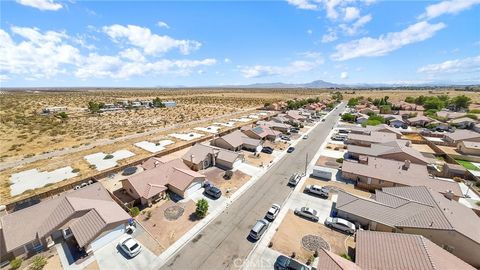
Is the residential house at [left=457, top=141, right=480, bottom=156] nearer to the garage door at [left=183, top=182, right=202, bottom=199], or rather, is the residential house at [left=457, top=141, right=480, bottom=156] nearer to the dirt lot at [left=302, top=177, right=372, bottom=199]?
the dirt lot at [left=302, top=177, right=372, bottom=199]

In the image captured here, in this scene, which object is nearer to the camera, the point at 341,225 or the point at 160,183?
the point at 341,225

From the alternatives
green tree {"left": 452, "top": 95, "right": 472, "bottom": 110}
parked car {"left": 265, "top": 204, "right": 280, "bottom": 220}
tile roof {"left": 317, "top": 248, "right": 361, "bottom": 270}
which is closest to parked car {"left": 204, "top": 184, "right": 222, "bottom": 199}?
parked car {"left": 265, "top": 204, "right": 280, "bottom": 220}

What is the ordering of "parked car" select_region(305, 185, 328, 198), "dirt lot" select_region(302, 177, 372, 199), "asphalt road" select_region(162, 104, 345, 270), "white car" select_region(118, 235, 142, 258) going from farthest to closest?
1. "dirt lot" select_region(302, 177, 372, 199)
2. "parked car" select_region(305, 185, 328, 198)
3. "white car" select_region(118, 235, 142, 258)
4. "asphalt road" select_region(162, 104, 345, 270)

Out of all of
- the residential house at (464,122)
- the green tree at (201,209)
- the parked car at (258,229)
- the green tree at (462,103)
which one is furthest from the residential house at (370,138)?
the green tree at (462,103)

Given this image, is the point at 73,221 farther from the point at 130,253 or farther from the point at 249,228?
the point at 249,228

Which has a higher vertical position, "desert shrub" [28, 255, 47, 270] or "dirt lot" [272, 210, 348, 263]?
"desert shrub" [28, 255, 47, 270]

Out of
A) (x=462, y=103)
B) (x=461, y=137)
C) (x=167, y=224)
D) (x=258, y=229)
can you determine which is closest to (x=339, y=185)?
(x=258, y=229)

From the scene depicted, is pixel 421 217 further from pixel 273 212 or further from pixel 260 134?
pixel 260 134
